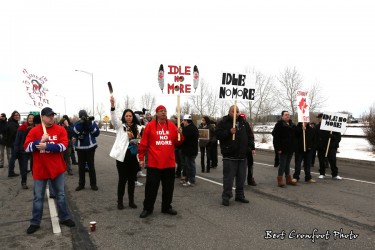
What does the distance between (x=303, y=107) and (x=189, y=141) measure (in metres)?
3.86

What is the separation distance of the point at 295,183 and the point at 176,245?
5.32 metres

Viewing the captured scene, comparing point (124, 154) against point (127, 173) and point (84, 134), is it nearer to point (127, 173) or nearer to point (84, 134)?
point (127, 173)

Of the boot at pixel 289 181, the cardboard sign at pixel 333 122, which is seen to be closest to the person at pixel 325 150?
the cardboard sign at pixel 333 122

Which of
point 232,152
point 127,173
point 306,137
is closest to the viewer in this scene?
point 127,173

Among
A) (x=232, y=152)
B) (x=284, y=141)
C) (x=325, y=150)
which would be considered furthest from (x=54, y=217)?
(x=325, y=150)

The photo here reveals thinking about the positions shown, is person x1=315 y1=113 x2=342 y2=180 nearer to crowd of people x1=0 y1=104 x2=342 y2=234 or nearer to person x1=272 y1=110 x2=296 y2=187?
crowd of people x1=0 y1=104 x2=342 y2=234

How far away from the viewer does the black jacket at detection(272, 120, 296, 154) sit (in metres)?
8.45

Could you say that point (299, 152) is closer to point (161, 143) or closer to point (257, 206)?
point (257, 206)

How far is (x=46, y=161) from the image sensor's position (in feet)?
16.9

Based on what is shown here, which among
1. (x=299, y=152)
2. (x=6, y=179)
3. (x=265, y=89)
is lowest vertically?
(x=6, y=179)

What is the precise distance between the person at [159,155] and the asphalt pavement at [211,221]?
35cm

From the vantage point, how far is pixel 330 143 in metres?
10.0

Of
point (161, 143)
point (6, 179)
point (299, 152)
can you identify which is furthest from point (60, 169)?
point (299, 152)

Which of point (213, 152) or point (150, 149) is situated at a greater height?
point (150, 149)
